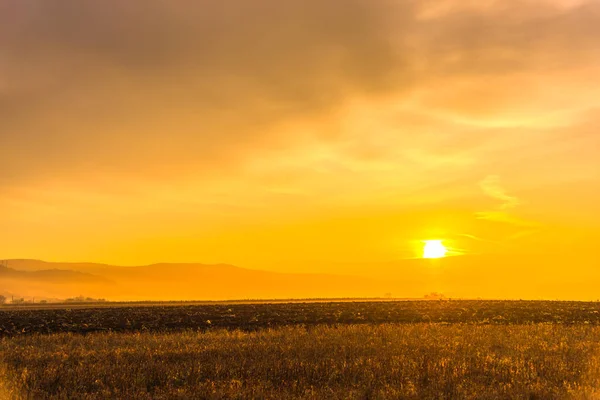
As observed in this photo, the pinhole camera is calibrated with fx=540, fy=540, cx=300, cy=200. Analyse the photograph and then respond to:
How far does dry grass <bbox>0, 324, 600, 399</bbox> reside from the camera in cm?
1033

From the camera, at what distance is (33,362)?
14.4 meters

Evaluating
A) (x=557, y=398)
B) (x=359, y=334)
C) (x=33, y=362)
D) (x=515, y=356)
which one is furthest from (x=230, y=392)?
(x=359, y=334)

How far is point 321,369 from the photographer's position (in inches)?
485

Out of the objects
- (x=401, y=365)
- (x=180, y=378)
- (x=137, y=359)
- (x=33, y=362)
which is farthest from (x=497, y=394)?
(x=33, y=362)

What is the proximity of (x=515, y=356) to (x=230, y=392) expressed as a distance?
8.58m

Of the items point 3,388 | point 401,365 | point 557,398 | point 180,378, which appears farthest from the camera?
point 401,365

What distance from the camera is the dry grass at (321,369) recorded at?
10328mm

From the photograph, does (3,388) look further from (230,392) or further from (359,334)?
(359,334)

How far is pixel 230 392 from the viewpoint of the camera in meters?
10.1

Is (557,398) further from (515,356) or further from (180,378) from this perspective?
(180,378)

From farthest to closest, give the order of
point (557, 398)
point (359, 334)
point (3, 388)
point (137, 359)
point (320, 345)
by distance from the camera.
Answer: point (359, 334)
point (320, 345)
point (137, 359)
point (3, 388)
point (557, 398)

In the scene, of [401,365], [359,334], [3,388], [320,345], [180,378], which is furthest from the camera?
[359,334]

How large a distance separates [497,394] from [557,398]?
1072mm

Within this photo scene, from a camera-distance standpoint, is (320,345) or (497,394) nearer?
(497,394)
